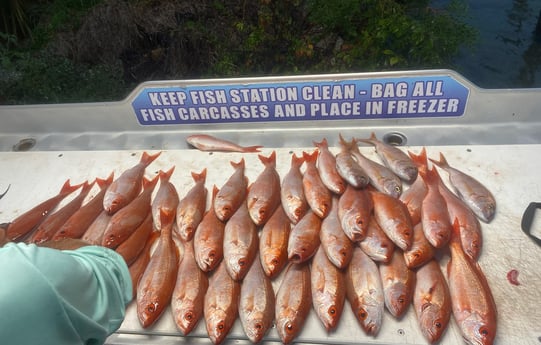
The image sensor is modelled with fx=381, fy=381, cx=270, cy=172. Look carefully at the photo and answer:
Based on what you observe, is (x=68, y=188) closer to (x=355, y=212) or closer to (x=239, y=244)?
(x=239, y=244)

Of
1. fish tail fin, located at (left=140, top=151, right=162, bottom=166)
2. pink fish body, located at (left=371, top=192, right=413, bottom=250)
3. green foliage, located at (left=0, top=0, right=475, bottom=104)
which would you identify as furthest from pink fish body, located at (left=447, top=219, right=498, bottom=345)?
green foliage, located at (left=0, top=0, right=475, bottom=104)

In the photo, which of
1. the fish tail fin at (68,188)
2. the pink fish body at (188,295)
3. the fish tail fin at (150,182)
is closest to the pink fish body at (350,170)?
the pink fish body at (188,295)

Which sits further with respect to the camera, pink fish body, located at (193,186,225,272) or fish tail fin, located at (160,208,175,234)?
fish tail fin, located at (160,208,175,234)

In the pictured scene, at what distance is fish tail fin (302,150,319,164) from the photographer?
276 cm

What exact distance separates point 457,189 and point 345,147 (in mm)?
793

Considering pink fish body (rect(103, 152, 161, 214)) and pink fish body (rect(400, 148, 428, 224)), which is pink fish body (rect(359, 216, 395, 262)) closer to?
pink fish body (rect(400, 148, 428, 224))

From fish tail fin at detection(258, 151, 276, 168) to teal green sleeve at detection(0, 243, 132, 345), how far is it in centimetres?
167

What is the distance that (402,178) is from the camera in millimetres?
2555

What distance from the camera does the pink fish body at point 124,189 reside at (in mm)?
2613

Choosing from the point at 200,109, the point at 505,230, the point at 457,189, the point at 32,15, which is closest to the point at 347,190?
the point at 457,189

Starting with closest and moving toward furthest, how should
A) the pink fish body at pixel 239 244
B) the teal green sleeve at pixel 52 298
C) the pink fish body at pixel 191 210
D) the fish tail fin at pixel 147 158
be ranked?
the teal green sleeve at pixel 52 298 → the pink fish body at pixel 239 244 → the pink fish body at pixel 191 210 → the fish tail fin at pixel 147 158

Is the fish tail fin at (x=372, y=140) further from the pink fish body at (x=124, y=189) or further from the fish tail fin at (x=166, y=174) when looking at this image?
the pink fish body at (x=124, y=189)

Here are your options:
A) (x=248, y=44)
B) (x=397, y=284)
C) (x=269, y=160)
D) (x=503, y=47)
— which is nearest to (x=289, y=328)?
(x=397, y=284)

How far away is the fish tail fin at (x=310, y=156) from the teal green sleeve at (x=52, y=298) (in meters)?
1.78
